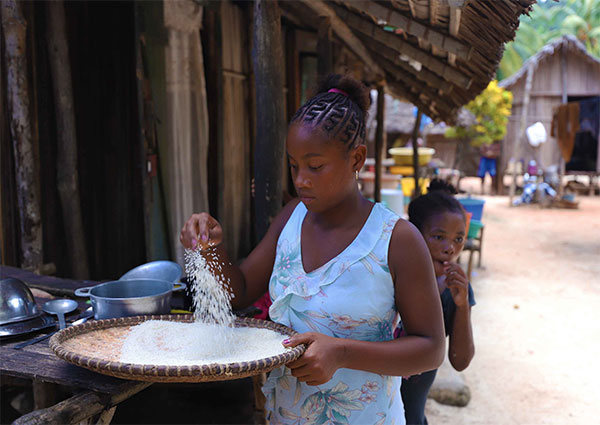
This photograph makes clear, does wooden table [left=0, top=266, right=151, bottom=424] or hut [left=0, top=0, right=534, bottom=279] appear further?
hut [left=0, top=0, right=534, bottom=279]

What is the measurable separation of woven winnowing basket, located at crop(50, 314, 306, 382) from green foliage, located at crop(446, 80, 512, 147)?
45.5 feet

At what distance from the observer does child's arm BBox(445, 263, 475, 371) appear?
176 cm

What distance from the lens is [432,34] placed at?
9.45ft

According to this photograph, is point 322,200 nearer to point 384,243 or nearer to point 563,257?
point 384,243

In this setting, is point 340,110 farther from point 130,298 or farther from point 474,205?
point 474,205

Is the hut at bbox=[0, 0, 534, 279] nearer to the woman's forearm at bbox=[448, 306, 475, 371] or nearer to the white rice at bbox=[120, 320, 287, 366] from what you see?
the woman's forearm at bbox=[448, 306, 475, 371]

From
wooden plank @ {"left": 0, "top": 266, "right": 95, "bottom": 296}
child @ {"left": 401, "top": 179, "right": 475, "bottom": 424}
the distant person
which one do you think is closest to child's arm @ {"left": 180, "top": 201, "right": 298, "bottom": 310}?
child @ {"left": 401, "top": 179, "right": 475, "bottom": 424}

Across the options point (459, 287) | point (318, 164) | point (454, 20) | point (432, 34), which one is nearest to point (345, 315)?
point (318, 164)

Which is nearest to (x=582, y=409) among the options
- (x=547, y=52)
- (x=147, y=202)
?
(x=147, y=202)

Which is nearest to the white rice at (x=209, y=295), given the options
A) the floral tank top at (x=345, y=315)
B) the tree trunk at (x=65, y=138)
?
the floral tank top at (x=345, y=315)

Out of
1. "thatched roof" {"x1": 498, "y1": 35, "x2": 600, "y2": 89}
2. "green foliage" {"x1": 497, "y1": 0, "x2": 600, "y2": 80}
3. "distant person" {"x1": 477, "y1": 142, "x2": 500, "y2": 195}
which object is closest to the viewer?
"thatched roof" {"x1": 498, "y1": 35, "x2": 600, "y2": 89}

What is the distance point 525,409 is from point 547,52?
14730 millimetres

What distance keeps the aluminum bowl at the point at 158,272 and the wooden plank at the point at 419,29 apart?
72.1 inches

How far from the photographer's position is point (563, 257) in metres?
8.14
